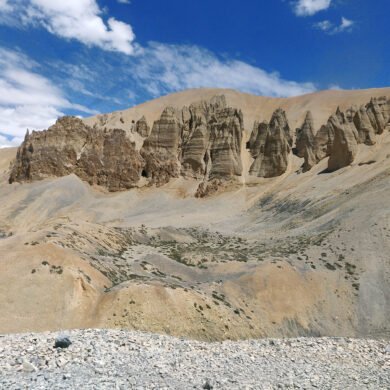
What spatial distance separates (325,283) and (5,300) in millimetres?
19265

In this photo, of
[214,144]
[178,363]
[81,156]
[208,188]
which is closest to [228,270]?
[178,363]

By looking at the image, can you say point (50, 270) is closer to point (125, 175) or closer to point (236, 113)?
point (125, 175)

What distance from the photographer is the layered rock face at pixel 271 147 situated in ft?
258

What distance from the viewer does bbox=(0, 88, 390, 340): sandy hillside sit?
21203 mm

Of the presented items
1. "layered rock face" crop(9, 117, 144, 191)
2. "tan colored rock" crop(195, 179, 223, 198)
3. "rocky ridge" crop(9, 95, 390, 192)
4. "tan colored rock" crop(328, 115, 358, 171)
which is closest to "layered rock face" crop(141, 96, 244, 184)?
"rocky ridge" crop(9, 95, 390, 192)

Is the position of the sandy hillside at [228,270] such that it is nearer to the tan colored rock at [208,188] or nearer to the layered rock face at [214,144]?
the tan colored rock at [208,188]

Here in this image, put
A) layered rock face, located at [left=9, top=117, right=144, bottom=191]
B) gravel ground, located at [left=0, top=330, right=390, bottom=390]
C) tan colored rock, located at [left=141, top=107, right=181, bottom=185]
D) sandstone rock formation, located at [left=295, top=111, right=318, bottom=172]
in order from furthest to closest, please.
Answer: tan colored rock, located at [left=141, top=107, right=181, bottom=185], layered rock face, located at [left=9, top=117, right=144, bottom=191], sandstone rock formation, located at [left=295, top=111, right=318, bottom=172], gravel ground, located at [left=0, top=330, right=390, bottom=390]

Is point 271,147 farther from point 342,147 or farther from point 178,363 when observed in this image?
point 178,363

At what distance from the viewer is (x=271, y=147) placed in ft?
265

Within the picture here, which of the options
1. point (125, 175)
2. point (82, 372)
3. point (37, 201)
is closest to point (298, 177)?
point (125, 175)

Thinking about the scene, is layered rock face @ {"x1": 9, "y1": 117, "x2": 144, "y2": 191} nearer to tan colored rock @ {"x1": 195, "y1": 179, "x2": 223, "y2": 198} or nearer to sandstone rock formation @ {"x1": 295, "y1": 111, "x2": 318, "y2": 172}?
tan colored rock @ {"x1": 195, "y1": 179, "x2": 223, "y2": 198}

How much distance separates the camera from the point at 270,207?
206ft

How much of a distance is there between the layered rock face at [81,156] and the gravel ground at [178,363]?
6527 cm

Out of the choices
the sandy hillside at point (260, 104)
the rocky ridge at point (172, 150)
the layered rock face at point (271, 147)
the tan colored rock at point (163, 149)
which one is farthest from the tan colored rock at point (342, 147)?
the tan colored rock at point (163, 149)
